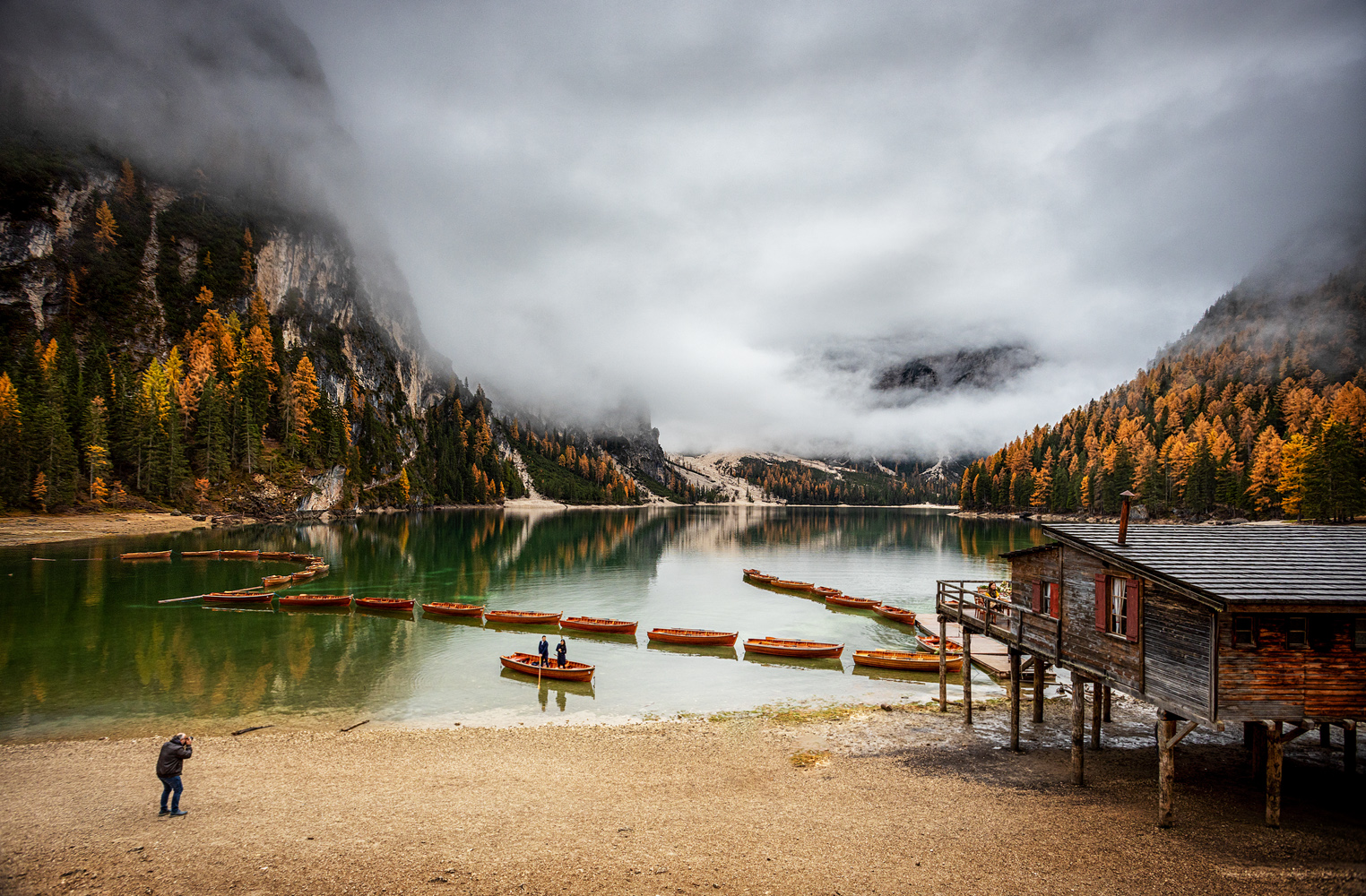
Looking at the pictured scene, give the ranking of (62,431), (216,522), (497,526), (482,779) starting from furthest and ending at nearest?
1. (497,526)
2. (216,522)
3. (62,431)
4. (482,779)

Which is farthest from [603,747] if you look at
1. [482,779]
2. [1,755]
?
[1,755]

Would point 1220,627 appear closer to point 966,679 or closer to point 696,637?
point 966,679

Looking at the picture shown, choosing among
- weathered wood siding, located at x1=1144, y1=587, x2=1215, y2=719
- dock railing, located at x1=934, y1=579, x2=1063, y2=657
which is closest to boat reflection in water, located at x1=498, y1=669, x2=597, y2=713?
dock railing, located at x1=934, y1=579, x2=1063, y2=657

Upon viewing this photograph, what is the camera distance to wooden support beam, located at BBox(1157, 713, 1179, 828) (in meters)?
18.5

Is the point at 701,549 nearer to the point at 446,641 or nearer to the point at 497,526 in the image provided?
the point at 497,526

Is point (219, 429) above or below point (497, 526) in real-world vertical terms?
above

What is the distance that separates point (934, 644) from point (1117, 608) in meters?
29.1

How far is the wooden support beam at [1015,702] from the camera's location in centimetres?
2499

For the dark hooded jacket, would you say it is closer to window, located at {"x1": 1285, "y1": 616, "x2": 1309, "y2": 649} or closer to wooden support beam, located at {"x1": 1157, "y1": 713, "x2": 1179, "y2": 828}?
wooden support beam, located at {"x1": 1157, "y1": 713, "x2": 1179, "y2": 828}

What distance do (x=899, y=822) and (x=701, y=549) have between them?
11002 centimetres

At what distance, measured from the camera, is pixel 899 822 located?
63.3 ft

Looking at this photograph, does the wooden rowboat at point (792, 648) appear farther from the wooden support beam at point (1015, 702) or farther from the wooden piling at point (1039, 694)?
the wooden support beam at point (1015, 702)

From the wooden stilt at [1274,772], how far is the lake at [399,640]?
1911 cm

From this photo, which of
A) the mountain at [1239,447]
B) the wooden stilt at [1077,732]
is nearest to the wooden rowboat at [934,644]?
the wooden stilt at [1077,732]
